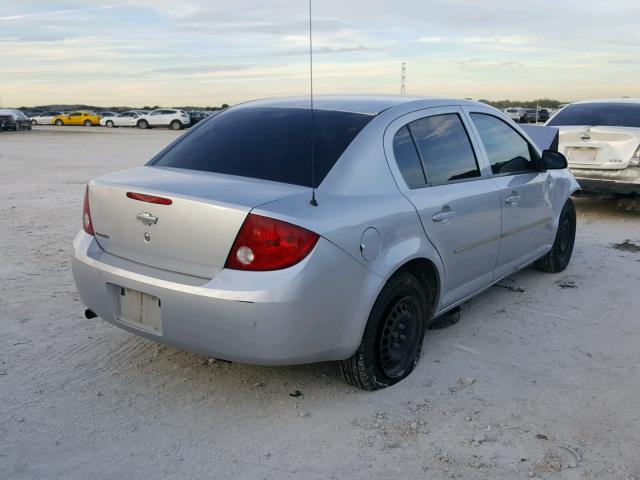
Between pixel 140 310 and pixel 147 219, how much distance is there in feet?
1.55

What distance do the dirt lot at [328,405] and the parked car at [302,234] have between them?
1.10ft

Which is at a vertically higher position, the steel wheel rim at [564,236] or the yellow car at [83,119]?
the steel wheel rim at [564,236]

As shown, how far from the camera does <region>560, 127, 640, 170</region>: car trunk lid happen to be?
8141 millimetres

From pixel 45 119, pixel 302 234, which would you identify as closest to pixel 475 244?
pixel 302 234

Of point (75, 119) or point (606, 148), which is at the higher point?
point (606, 148)

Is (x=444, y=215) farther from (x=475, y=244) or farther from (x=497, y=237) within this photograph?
(x=497, y=237)

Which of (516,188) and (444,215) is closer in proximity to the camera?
(444,215)

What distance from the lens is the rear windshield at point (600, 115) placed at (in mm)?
8636

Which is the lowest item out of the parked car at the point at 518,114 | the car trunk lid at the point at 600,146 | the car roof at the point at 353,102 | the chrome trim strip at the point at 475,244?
the parked car at the point at 518,114

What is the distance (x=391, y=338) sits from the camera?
11.6 feet

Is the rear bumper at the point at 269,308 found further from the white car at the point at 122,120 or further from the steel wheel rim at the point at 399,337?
the white car at the point at 122,120

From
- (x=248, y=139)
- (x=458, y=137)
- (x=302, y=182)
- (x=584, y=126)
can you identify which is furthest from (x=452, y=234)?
(x=584, y=126)

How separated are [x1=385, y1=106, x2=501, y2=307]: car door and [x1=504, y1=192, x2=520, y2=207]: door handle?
0.16 metres

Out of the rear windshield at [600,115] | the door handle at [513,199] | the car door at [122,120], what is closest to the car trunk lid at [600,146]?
the rear windshield at [600,115]
